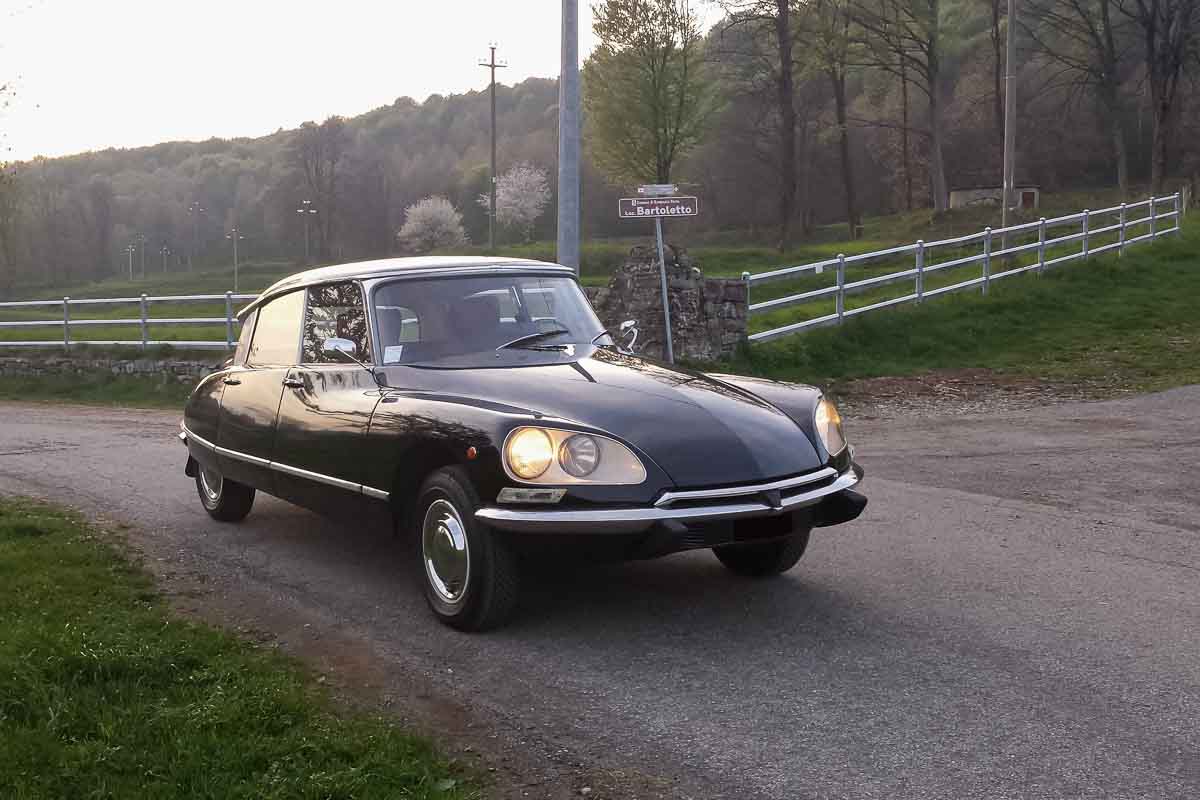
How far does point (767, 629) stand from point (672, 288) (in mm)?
10383

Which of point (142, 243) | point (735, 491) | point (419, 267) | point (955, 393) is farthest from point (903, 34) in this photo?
point (142, 243)

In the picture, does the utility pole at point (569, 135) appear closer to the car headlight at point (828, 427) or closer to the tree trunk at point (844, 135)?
the car headlight at point (828, 427)

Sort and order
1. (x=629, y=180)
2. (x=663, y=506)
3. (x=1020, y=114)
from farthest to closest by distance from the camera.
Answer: (x=1020, y=114) < (x=629, y=180) < (x=663, y=506)

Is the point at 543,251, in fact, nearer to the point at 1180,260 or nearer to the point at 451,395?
the point at 1180,260

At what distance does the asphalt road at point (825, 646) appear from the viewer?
3.43 m

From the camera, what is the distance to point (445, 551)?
481 centimetres

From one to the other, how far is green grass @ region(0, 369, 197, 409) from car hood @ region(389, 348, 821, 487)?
12994mm

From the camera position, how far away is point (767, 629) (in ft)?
15.6

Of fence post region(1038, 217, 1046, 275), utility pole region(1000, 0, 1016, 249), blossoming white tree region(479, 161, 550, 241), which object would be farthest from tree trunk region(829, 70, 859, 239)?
blossoming white tree region(479, 161, 550, 241)

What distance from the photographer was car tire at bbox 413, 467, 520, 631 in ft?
15.0

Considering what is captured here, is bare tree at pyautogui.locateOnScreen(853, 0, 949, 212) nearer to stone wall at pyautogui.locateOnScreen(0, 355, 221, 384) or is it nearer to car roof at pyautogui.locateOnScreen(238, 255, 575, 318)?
stone wall at pyautogui.locateOnScreen(0, 355, 221, 384)

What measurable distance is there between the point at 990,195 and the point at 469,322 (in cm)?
5858

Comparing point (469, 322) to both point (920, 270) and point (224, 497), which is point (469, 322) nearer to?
point (224, 497)

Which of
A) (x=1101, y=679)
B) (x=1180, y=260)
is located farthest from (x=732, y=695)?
(x=1180, y=260)
